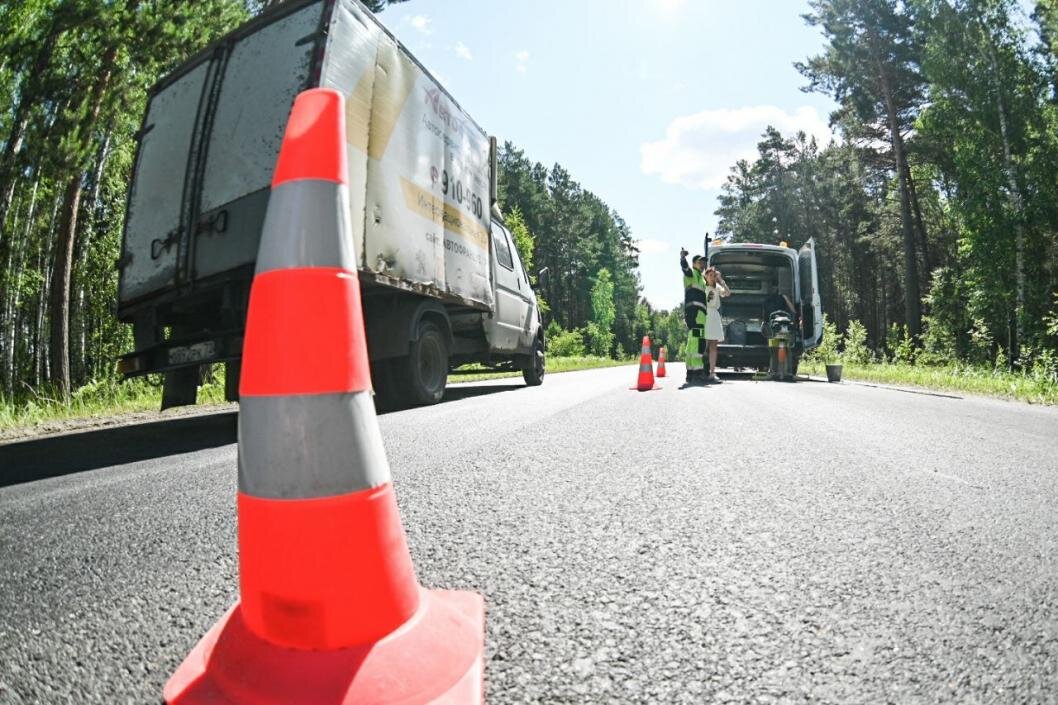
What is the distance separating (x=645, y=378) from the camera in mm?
10148

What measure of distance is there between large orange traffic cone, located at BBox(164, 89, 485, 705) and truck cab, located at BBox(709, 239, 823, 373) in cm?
1341

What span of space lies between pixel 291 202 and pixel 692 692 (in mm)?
1312

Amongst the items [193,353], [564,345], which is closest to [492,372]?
[193,353]

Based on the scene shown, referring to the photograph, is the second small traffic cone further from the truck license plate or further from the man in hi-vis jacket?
the truck license plate

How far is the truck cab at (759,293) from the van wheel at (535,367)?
13.9 feet

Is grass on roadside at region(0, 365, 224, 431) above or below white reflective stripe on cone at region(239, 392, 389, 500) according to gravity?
below

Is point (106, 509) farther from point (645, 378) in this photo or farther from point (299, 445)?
point (645, 378)

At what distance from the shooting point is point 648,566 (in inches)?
73.5

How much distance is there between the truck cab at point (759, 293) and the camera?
1430 cm

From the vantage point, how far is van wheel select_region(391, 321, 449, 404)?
7.46m

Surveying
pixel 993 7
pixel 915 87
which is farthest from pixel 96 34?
pixel 915 87

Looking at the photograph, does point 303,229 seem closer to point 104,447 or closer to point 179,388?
point 104,447

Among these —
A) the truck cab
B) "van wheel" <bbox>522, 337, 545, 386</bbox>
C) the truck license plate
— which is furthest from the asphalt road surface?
the truck cab

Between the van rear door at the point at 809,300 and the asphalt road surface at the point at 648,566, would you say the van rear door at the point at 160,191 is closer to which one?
the asphalt road surface at the point at 648,566
